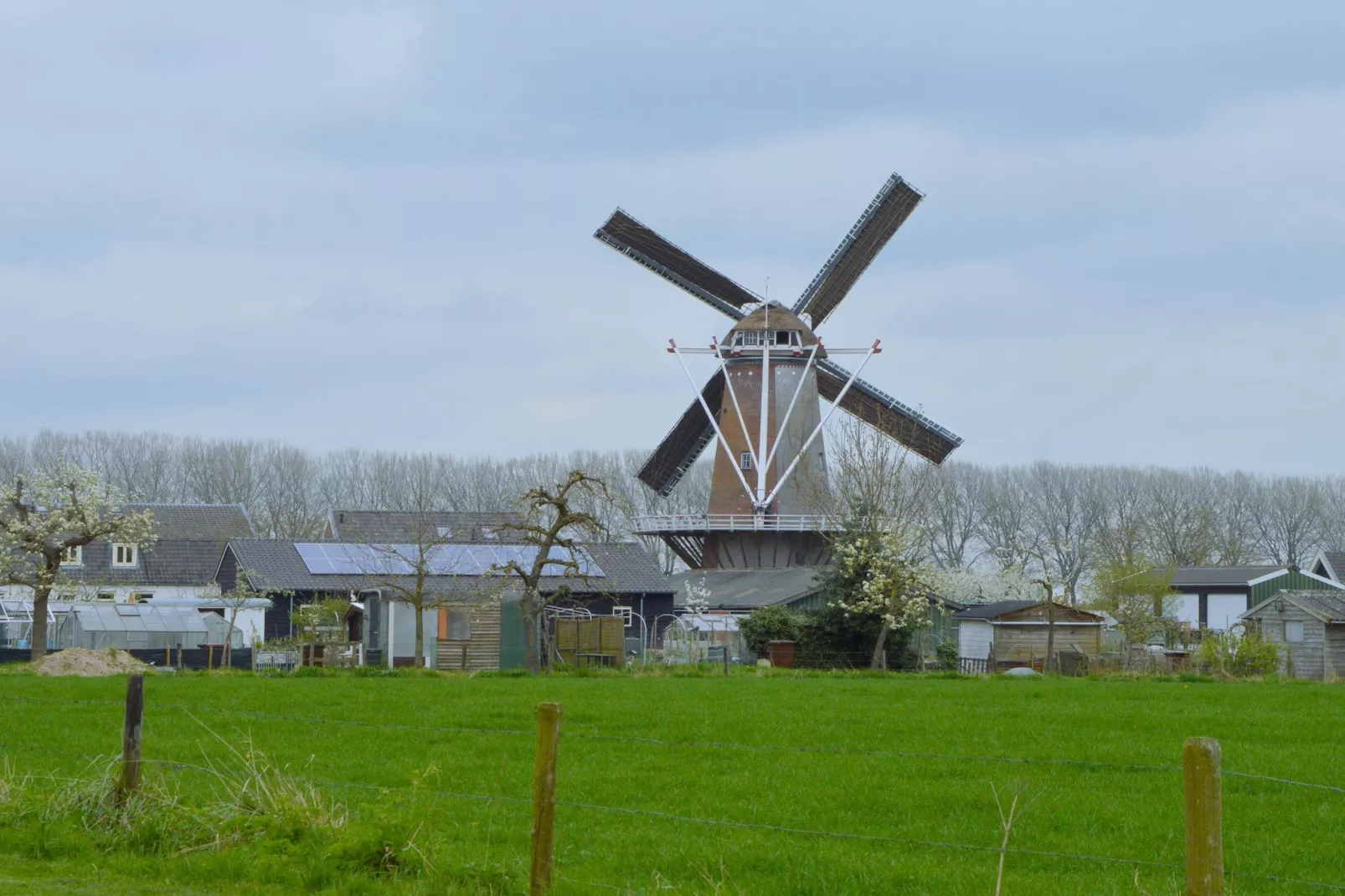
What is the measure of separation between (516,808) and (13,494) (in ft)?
100

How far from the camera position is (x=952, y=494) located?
9350 centimetres

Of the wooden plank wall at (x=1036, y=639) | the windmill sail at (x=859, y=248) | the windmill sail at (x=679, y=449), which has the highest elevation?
the windmill sail at (x=859, y=248)

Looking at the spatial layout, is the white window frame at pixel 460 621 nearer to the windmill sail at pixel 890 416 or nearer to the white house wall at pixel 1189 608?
the windmill sail at pixel 890 416

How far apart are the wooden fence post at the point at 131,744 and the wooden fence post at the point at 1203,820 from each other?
272 inches

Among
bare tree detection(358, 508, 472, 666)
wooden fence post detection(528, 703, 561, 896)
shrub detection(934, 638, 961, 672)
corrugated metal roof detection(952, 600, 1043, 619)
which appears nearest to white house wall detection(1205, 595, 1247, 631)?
corrugated metal roof detection(952, 600, 1043, 619)

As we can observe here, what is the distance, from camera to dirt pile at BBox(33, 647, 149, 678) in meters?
31.0

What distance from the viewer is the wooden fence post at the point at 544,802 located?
779 centimetres

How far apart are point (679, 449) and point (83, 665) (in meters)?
33.8

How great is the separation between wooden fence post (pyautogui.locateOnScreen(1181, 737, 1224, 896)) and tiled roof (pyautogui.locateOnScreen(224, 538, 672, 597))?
4330 centimetres

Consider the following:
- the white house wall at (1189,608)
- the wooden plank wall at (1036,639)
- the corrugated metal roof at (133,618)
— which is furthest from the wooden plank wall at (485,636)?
the white house wall at (1189,608)

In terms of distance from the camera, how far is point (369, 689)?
79.7 feet

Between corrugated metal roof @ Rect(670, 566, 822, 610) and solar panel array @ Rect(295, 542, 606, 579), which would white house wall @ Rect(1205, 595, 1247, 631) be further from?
solar panel array @ Rect(295, 542, 606, 579)

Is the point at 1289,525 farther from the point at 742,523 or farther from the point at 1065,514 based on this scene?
the point at 742,523

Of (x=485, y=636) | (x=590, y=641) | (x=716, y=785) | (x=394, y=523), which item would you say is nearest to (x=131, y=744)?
(x=716, y=785)
